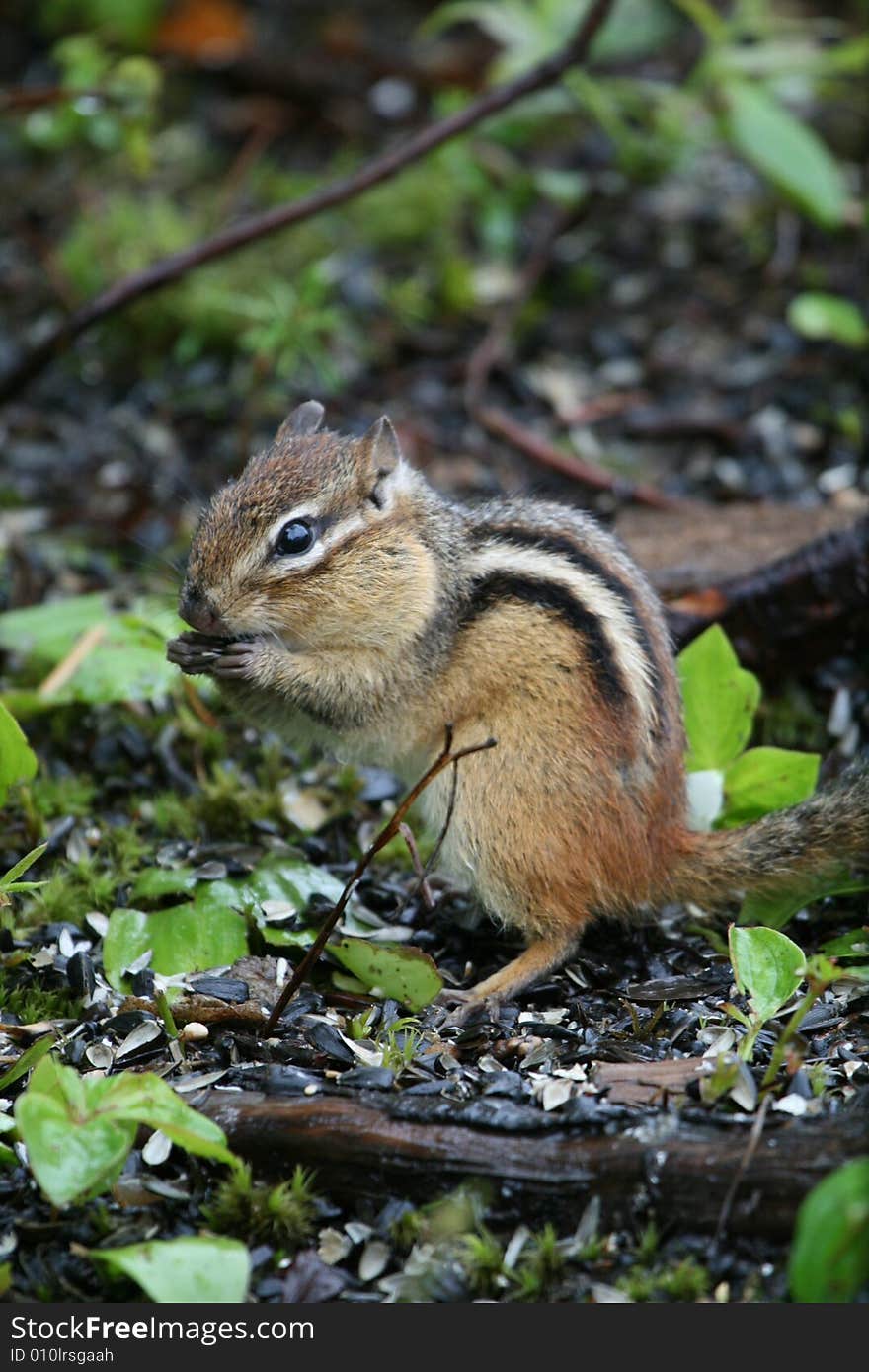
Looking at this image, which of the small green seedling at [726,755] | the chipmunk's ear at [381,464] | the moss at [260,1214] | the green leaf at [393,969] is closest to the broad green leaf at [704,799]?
the small green seedling at [726,755]

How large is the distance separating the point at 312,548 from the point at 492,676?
580mm

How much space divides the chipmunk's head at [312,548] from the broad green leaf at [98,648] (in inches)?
25.2

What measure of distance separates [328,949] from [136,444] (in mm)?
3584

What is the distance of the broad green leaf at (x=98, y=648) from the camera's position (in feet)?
15.2

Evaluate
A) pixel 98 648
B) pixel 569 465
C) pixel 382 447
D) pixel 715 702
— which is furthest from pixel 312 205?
pixel 715 702

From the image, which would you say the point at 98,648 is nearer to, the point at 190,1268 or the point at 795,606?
the point at 795,606

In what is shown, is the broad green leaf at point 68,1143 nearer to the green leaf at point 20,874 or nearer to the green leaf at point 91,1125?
the green leaf at point 91,1125

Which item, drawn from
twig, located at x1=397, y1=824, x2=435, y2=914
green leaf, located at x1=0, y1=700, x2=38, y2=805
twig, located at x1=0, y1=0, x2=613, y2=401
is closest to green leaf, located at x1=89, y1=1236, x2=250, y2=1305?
twig, located at x1=397, y1=824, x2=435, y2=914

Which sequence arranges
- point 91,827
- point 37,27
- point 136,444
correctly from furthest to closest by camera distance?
point 37,27 → point 136,444 → point 91,827

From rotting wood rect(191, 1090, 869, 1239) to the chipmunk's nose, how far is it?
50.3 inches

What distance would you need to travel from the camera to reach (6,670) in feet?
17.3

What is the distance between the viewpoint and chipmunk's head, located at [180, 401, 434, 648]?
394 cm

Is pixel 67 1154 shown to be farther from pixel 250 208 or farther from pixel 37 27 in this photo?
pixel 37 27

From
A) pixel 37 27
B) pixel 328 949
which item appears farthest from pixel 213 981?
pixel 37 27
